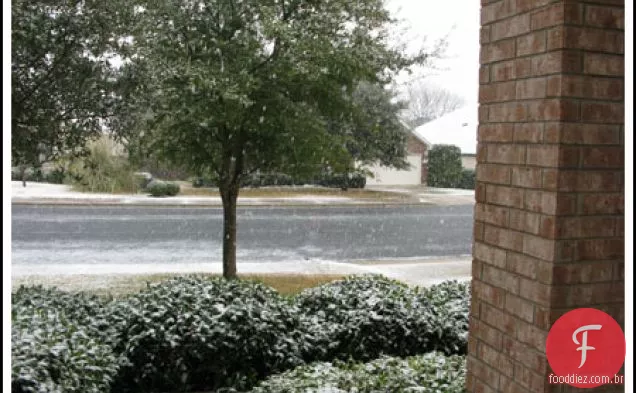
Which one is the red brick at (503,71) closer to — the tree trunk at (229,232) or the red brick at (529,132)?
the red brick at (529,132)

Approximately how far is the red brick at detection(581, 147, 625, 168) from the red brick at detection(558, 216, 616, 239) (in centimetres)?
17

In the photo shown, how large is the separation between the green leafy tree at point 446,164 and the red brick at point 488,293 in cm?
2645

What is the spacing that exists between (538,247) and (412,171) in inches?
1113

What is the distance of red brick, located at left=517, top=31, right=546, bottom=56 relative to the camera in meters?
1.98

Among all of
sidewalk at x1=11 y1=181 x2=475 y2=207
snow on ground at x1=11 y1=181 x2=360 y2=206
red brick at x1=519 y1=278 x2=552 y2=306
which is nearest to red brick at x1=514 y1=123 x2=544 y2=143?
red brick at x1=519 y1=278 x2=552 y2=306

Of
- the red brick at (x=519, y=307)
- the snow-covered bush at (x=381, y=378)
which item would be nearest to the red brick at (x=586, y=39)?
the red brick at (x=519, y=307)

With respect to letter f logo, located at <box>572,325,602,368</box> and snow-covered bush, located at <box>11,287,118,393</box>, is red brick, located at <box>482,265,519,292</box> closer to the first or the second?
letter f logo, located at <box>572,325,602,368</box>

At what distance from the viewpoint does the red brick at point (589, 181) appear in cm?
191

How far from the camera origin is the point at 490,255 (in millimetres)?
2252

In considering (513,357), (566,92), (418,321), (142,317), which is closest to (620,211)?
(566,92)

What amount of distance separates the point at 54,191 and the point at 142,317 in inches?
773

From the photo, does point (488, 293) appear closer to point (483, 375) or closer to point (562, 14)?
point (483, 375)

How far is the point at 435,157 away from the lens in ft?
94.3

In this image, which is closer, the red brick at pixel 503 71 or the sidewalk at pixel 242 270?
the red brick at pixel 503 71
